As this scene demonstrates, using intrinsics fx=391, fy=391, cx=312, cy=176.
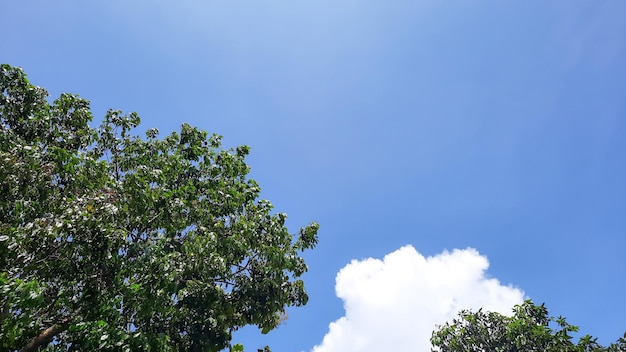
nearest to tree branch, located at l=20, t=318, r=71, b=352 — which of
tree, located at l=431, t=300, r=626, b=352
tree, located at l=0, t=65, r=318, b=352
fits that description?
tree, located at l=0, t=65, r=318, b=352

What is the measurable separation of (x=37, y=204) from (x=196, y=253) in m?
3.68

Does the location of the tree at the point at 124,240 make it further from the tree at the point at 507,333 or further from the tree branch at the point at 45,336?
the tree at the point at 507,333

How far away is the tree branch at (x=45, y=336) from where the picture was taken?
842 cm

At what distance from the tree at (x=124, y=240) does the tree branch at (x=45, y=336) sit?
26 millimetres

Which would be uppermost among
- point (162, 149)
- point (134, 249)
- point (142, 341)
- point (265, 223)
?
point (162, 149)

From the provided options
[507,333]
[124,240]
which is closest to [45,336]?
[124,240]

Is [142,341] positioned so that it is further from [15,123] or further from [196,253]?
[15,123]

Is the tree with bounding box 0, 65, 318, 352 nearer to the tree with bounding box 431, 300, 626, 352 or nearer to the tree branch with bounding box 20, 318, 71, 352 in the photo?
the tree branch with bounding box 20, 318, 71, 352

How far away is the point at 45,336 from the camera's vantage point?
8.67 m

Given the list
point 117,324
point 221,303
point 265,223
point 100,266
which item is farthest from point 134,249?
point 265,223

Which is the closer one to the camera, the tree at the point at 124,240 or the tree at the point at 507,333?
the tree at the point at 124,240

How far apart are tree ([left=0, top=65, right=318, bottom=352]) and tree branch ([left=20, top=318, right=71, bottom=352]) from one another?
26 millimetres

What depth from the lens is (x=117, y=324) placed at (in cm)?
810

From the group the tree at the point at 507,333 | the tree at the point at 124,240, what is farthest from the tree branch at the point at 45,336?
the tree at the point at 507,333
